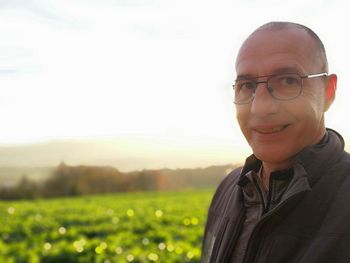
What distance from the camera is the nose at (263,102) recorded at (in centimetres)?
205

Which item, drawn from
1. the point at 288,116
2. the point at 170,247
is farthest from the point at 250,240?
the point at 170,247

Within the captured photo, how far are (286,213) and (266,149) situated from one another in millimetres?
269

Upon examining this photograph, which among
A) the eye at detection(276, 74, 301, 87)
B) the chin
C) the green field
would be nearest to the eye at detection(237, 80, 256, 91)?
the eye at detection(276, 74, 301, 87)

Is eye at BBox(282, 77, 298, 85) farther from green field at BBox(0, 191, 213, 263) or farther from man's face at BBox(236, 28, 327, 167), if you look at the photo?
green field at BBox(0, 191, 213, 263)

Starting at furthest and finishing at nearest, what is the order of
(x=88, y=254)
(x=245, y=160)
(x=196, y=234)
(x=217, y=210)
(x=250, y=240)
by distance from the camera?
(x=196, y=234)
(x=88, y=254)
(x=217, y=210)
(x=245, y=160)
(x=250, y=240)

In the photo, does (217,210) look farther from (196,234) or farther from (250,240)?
(196,234)

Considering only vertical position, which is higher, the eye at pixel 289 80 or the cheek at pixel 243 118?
the eye at pixel 289 80

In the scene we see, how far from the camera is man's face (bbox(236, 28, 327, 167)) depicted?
2031mm

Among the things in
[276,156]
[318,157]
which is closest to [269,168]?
[276,156]

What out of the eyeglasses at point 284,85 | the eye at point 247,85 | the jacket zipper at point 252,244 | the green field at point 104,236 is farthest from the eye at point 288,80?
the green field at point 104,236

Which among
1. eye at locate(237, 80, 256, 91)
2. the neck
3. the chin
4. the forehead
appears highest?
the forehead

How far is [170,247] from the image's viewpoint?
281 inches

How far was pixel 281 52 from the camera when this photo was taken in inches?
80.1

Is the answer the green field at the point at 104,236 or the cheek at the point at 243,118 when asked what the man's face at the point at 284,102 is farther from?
the green field at the point at 104,236
